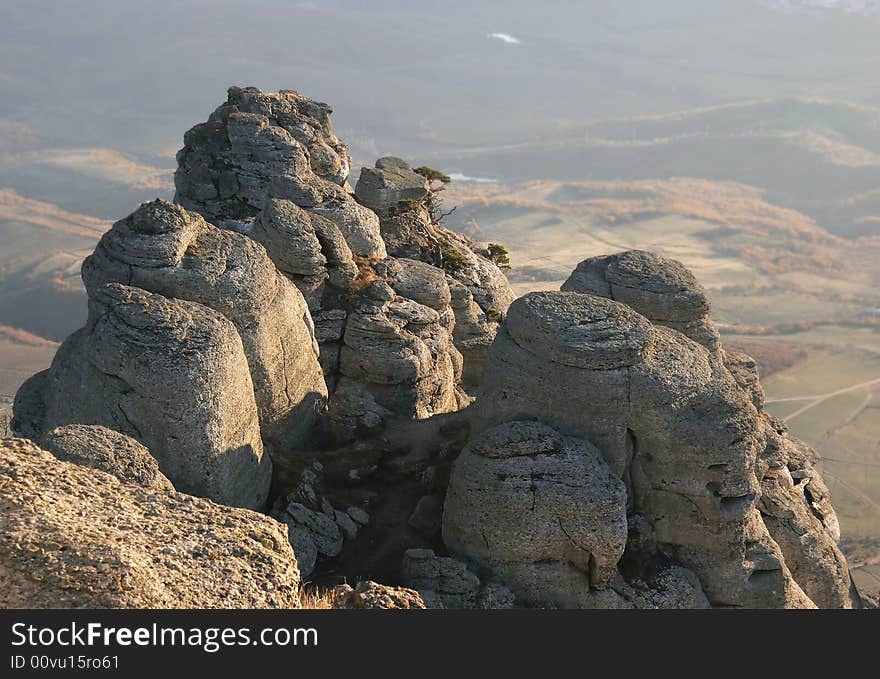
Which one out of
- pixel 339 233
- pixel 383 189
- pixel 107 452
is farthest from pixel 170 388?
pixel 383 189

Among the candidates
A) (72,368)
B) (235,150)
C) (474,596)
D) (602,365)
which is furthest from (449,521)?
(235,150)

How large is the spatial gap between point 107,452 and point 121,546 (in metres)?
7.72

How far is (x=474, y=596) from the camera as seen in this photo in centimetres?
3041

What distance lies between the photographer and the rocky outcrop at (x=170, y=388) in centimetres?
3070

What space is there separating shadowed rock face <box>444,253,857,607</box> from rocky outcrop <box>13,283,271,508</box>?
7293 mm

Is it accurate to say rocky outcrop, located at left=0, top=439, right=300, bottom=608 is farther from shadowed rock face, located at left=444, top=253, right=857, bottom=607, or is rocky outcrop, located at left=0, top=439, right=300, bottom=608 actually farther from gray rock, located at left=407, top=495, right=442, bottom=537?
gray rock, located at left=407, top=495, right=442, bottom=537

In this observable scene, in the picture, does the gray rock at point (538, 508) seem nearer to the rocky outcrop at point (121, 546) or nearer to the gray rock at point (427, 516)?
the gray rock at point (427, 516)

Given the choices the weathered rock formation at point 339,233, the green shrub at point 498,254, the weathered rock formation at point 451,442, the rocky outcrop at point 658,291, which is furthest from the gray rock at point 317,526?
the green shrub at point 498,254

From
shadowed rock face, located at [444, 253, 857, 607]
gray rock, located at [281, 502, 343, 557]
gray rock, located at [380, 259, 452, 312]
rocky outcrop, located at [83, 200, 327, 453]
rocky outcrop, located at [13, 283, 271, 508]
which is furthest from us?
gray rock, located at [380, 259, 452, 312]

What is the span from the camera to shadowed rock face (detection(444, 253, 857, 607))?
103 ft

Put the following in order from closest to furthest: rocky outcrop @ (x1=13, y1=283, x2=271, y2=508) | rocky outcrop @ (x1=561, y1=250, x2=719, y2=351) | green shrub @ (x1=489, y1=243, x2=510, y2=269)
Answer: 1. rocky outcrop @ (x1=13, y1=283, x2=271, y2=508)
2. rocky outcrop @ (x1=561, y1=250, x2=719, y2=351)
3. green shrub @ (x1=489, y1=243, x2=510, y2=269)

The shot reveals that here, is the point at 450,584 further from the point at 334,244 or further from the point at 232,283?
the point at 334,244

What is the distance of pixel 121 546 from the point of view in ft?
67.4

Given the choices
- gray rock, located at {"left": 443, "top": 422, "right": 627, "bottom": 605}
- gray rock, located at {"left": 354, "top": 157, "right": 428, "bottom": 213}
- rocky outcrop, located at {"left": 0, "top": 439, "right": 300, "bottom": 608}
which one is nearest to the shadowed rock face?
gray rock, located at {"left": 443, "top": 422, "right": 627, "bottom": 605}
